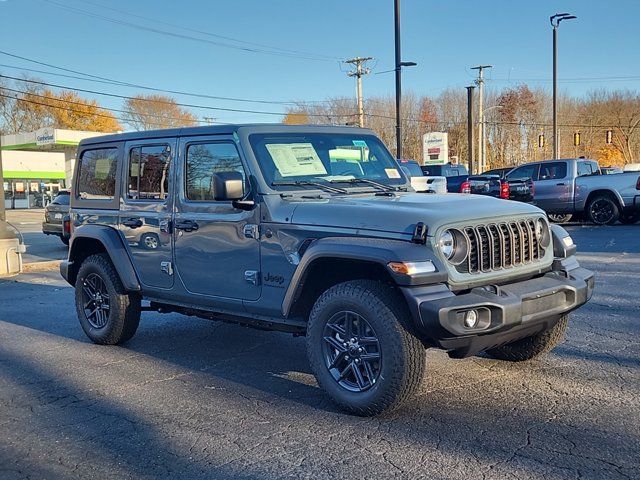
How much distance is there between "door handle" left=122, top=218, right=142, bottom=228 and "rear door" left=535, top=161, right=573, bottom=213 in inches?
546

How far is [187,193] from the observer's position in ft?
18.0

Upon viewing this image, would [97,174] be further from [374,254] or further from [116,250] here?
[374,254]

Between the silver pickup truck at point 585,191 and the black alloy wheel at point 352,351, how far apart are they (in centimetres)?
1447

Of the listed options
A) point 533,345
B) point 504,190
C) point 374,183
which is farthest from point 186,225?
point 504,190

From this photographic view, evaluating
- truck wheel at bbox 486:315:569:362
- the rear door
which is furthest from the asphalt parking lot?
the rear door

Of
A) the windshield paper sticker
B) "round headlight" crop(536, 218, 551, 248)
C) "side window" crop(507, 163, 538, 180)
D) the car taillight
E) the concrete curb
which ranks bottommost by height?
the concrete curb

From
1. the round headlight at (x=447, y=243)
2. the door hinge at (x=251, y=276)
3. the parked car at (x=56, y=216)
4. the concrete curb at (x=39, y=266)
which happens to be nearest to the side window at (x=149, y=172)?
the door hinge at (x=251, y=276)

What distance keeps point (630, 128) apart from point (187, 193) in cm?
6499

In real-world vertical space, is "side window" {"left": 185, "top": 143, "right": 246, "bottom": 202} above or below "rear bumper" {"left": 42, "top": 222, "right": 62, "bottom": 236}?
above

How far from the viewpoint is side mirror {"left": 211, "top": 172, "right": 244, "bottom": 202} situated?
4648 mm

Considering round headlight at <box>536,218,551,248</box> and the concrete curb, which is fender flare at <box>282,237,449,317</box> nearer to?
round headlight at <box>536,218,551,248</box>

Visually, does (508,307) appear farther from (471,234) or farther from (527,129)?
(527,129)

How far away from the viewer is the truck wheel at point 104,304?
6.21 meters

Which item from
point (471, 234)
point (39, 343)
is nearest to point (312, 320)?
point (471, 234)
